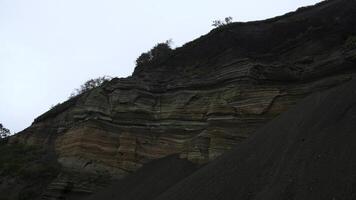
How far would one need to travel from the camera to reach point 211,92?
27.3m

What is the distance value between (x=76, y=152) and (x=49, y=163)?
266 centimetres

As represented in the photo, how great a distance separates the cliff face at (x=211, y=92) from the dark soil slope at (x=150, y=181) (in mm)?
773

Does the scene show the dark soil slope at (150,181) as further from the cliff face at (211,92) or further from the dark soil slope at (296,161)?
the dark soil slope at (296,161)

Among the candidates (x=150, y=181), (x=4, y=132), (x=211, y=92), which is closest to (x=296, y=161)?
(x=150, y=181)

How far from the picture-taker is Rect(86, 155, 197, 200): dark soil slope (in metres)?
22.8

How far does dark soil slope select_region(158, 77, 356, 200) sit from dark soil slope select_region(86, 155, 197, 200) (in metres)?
3.59

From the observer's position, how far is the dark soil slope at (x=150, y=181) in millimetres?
22766

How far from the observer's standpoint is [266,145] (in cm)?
1816

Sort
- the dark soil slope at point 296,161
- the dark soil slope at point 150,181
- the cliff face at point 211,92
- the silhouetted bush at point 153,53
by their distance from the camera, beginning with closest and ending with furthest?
the dark soil slope at point 296,161 < the dark soil slope at point 150,181 < the cliff face at point 211,92 < the silhouetted bush at point 153,53

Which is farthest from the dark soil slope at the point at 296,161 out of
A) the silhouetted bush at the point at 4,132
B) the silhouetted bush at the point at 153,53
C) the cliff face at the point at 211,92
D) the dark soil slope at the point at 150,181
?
the silhouetted bush at the point at 4,132

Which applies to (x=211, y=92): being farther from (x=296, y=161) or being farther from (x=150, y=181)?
(x=296, y=161)

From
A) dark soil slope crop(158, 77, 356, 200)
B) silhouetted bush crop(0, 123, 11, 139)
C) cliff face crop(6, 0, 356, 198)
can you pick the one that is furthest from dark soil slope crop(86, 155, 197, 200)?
silhouetted bush crop(0, 123, 11, 139)

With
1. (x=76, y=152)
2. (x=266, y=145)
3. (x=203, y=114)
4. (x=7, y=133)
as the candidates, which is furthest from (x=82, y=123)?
(x=7, y=133)

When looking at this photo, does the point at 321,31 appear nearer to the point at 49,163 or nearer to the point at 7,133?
the point at 49,163
